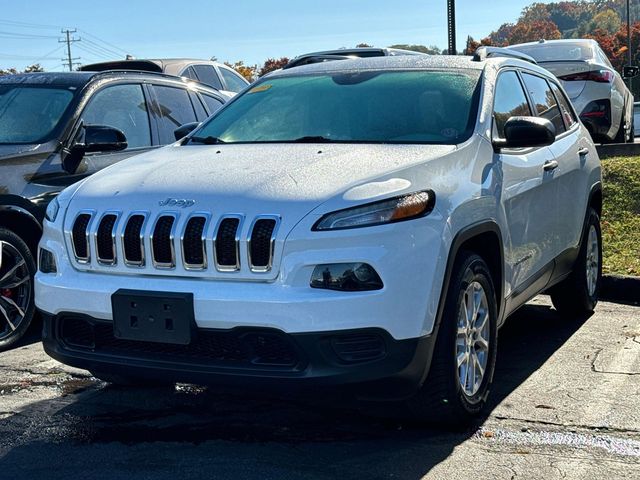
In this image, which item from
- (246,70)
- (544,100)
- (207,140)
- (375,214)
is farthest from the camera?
(246,70)

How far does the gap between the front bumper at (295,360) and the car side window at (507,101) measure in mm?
1709

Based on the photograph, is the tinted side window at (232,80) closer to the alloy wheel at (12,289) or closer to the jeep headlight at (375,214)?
the alloy wheel at (12,289)

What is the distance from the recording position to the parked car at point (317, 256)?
3816mm

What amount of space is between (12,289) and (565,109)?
3.96 m

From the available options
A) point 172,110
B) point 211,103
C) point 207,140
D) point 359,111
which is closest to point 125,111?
point 172,110

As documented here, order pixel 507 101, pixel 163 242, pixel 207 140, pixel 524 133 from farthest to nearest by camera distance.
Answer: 1. pixel 507 101
2. pixel 207 140
3. pixel 524 133
4. pixel 163 242

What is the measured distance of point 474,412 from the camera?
440 centimetres

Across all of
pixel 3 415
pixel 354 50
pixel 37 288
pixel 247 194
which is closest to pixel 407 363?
pixel 247 194

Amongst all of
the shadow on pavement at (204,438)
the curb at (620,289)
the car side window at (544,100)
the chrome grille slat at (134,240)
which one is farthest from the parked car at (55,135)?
the curb at (620,289)

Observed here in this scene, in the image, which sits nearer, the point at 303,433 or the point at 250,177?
the point at 250,177

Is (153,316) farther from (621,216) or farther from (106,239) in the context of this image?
(621,216)

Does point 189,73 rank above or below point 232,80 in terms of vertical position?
above

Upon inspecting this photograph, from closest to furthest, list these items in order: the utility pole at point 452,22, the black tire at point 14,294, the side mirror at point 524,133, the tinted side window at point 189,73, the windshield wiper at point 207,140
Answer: the side mirror at point 524,133 < the windshield wiper at point 207,140 < the black tire at point 14,294 < the tinted side window at point 189,73 < the utility pole at point 452,22

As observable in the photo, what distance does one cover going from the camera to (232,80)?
1387 cm
